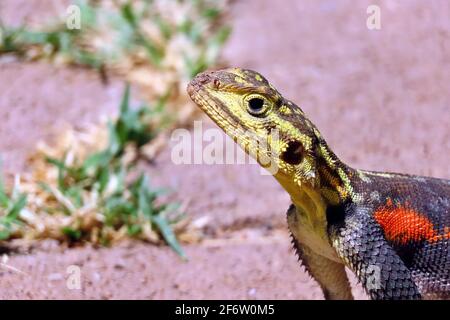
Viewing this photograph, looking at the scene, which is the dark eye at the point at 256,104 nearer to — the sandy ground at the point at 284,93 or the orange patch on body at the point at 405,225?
the orange patch on body at the point at 405,225

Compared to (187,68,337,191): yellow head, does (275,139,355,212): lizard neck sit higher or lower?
lower

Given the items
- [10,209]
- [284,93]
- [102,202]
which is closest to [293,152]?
[102,202]

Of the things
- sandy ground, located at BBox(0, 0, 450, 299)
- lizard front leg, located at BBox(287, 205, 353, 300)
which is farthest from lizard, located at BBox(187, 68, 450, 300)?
sandy ground, located at BBox(0, 0, 450, 299)

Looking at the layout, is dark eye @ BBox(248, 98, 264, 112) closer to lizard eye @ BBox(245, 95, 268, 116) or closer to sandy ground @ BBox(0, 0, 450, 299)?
lizard eye @ BBox(245, 95, 268, 116)

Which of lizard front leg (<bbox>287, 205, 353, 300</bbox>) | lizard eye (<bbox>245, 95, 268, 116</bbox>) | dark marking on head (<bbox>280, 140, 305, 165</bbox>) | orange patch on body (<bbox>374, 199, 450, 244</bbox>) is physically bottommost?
lizard front leg (<bbox>287, 205, 353, 300</bbox>)

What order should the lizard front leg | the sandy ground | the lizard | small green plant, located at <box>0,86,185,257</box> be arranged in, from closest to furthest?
the lizard < the lizard front leg < the sandy ground < small green plant, located at <box>0,86,185,257</box>

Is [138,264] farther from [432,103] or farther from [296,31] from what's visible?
[296,31]
